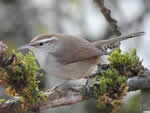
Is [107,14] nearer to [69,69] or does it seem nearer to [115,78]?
[69,69]

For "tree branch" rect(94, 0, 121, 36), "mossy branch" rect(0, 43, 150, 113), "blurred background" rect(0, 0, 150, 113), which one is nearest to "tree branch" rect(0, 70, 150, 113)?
"mossy branch" rect(0, 43, 150, 113)

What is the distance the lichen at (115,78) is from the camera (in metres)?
3.29

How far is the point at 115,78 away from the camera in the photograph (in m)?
3.44

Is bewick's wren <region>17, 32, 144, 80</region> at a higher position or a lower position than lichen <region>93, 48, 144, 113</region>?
higher

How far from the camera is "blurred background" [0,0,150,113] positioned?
6117mm

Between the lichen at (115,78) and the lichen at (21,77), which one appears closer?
the lichen at (21,77)

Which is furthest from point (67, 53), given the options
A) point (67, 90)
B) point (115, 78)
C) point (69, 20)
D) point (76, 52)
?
point (69, 20)

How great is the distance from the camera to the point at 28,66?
9.70 feet

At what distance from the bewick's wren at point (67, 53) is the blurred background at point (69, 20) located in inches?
67.3

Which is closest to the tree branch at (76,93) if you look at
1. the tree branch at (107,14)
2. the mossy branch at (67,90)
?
the mossy branch at (67,90)

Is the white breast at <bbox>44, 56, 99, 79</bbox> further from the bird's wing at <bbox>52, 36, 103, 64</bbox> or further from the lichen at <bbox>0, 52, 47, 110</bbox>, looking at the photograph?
the lichen at <bbox>0, 52, 47, 110</bbox>

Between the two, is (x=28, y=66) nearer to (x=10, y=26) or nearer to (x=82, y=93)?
(x=82, y=93)

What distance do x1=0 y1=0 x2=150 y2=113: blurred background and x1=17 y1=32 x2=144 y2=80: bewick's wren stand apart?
5.61 ft

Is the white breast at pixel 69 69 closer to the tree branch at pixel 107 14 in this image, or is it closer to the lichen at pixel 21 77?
the tree branch at pixel 107 14
